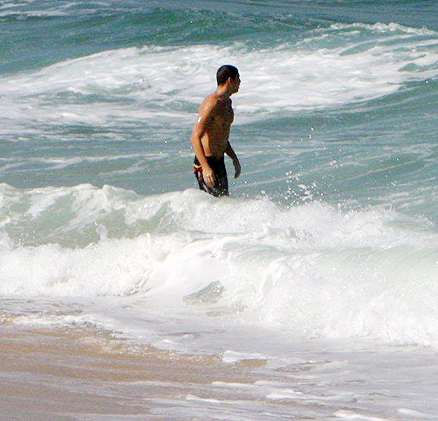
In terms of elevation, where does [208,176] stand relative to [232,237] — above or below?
above

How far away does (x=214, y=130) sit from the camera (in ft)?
24.2

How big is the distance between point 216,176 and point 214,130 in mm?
374

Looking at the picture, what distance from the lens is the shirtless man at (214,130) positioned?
23.4 feet

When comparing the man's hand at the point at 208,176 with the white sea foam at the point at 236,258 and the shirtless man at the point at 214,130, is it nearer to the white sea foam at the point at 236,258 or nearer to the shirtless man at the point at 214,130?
the shirtless man at the point at 214,130

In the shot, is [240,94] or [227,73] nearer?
Answer: [227,73]

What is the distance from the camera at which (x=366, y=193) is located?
9.12m

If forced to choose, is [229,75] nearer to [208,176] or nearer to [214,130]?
[214,130]

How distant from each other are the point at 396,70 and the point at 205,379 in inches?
436

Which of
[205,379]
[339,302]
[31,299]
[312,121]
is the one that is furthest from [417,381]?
[312,121]

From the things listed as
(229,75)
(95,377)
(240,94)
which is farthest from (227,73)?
(240,94)

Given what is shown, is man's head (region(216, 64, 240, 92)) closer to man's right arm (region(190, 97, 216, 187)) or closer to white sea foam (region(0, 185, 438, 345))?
man's right arm (region(190, 97, 216, 187))

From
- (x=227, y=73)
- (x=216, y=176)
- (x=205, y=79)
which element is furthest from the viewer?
(x=205, y=79)

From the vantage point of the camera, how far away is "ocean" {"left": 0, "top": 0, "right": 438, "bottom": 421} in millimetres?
4316

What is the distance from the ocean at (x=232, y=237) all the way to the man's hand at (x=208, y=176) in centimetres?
39
